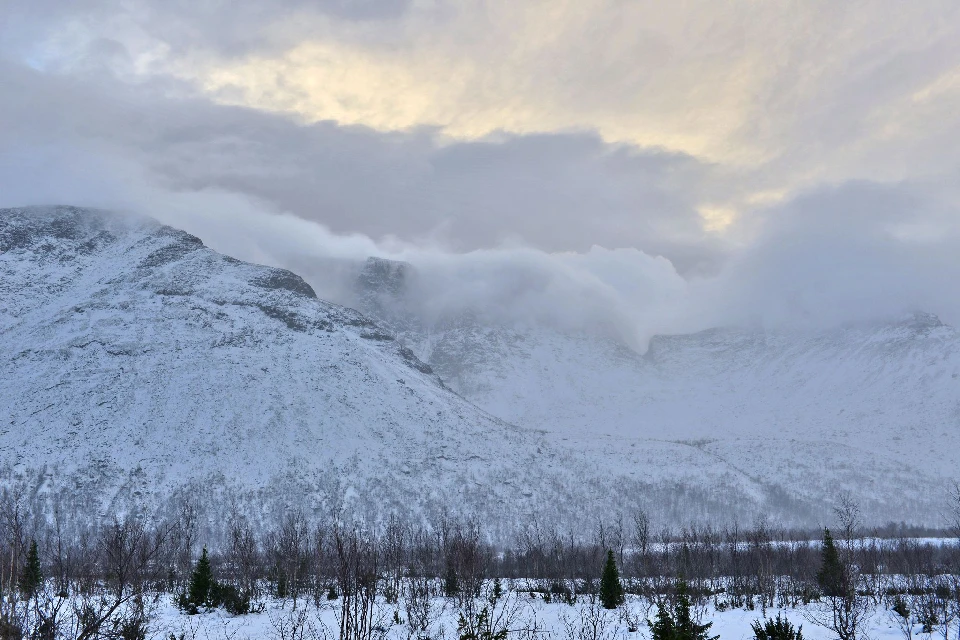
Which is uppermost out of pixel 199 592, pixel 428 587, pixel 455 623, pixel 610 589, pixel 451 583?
pixel 199 592

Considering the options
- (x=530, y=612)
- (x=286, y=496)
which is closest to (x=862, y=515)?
(x=286, y=496)

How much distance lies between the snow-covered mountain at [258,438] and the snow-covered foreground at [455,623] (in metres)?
95.7

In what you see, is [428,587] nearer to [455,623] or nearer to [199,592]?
[455,623]

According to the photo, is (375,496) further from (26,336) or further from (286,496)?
(26,336)

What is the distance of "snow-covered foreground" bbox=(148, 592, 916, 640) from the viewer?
3512 centimetres

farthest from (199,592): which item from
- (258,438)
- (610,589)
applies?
(258,438)

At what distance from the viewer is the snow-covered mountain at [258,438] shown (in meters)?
140

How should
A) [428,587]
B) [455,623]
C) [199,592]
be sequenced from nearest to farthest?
1. [455,623]
2. [199,592]
3. [428,587]

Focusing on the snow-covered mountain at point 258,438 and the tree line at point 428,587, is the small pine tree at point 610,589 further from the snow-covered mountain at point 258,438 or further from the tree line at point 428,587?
the snow-covered mountain at point 258,438

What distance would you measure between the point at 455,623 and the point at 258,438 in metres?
127

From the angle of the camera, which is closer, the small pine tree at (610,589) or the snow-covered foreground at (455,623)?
the snow-covered foreground at (455,623)

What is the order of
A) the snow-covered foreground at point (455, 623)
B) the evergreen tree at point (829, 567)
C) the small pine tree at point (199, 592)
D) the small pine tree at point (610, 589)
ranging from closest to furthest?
the snow-covered foreground at point (455, 623), the small pine tree at point (199, 592), the small pine tree at point (610, 589), the evergreen tree at point (829, 567)

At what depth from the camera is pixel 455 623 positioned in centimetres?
4109

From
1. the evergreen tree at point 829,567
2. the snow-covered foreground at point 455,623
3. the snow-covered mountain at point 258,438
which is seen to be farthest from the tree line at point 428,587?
the snow-covered mountain at point 258,438
